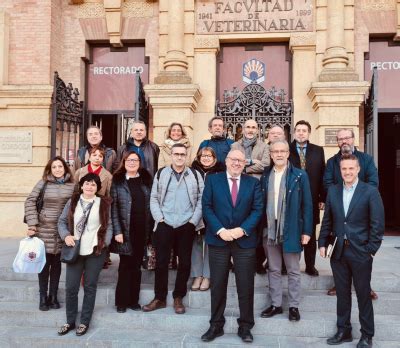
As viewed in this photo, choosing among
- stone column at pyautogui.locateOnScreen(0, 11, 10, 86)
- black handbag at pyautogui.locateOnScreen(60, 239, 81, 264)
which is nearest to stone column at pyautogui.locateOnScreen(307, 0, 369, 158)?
black handbag at pyautogui.locateOnScreen(60, 239, 81, 264)

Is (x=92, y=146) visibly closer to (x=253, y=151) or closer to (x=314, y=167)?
(x=253, y=151)

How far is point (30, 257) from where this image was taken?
16.9ft

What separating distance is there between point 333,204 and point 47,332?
353 centimetres

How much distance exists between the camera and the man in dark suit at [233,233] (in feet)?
15.3

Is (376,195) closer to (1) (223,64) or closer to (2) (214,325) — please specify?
(2) (214,325)

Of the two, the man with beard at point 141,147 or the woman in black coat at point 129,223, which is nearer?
the woman in black coat at point 129,223

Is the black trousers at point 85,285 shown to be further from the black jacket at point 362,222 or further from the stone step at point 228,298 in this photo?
the black jacket at point 362,222

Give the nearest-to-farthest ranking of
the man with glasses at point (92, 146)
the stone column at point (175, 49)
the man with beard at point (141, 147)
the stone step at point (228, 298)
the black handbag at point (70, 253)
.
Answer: the black handbag at point (70, 253) → the stone step at point (228, 298) → the man with glasses at point (92, 146) → the man with beard at point (141, 147) → the stone column at point (175, 49)

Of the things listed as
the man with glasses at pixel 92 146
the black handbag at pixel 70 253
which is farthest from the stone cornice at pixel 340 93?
the black handbag at pixel 70 253

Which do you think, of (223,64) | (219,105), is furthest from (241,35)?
(219,105)

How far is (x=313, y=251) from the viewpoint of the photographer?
5879 mm

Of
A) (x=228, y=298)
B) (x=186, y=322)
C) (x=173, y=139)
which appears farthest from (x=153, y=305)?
(x=173, y=139)

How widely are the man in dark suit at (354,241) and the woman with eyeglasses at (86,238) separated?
2.46 m

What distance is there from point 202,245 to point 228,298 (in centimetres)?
77
